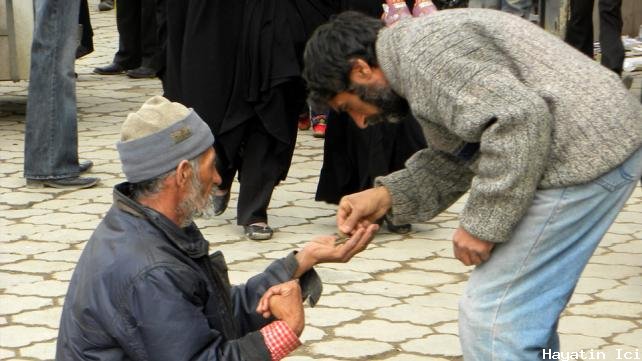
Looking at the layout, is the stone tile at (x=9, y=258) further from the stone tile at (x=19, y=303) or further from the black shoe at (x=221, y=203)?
the black shoe at (x=221, y=203)

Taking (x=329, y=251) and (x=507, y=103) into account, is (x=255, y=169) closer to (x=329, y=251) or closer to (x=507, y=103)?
(x=329, y=251)

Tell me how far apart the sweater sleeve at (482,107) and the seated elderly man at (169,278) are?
0.44 meters

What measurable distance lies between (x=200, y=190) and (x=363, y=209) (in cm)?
53

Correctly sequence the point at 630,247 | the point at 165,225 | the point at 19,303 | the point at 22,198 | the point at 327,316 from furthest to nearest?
the point at 22,198 < the point at 630,247 < the point at 19,303 < the point at 327,316 < the point at 165,225

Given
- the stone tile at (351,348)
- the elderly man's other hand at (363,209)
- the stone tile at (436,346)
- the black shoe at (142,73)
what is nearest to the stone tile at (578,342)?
the stone tile at (436,346)

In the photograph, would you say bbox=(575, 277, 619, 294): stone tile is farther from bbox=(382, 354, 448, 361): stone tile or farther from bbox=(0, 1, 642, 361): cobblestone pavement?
bbox=(382, 354, 448, 361): stone tile

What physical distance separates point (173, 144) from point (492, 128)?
2.58 ft

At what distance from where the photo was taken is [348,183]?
21.2 ft

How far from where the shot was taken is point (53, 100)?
7180mm

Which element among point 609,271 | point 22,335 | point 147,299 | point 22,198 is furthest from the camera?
point 22,198

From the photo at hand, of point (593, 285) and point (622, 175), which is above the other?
point (622, 175)

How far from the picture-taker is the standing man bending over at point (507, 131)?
3.16m

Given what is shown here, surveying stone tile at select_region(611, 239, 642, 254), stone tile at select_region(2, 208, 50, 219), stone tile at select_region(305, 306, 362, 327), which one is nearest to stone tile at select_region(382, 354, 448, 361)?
stone tile at select_region(305, 306, 362, 327)

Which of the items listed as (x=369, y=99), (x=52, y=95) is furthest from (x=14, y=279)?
(x=369, y=99)
